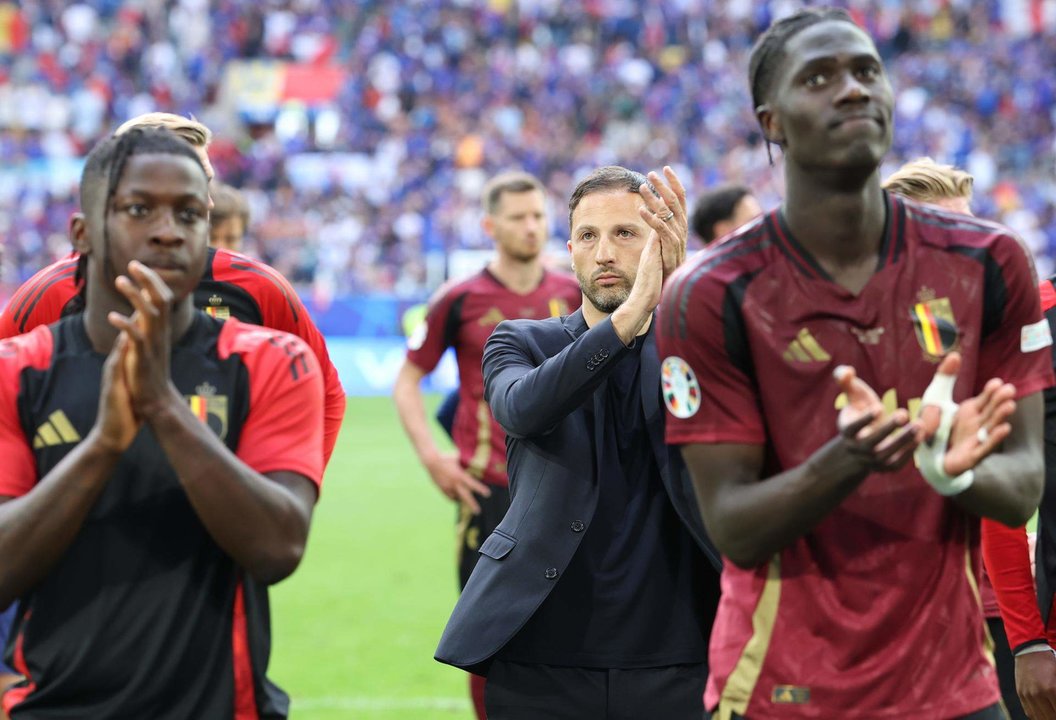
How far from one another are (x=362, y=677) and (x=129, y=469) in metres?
6.06

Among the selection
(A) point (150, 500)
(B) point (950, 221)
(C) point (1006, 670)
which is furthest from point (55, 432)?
(C) point (1006, 670)

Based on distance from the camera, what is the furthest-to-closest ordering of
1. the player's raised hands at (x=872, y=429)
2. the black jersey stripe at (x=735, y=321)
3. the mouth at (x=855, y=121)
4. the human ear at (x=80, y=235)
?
1. the human ear at (x=80, y=235)
2. the black jersey stripe at (x=735, y=321)
3. the mouth at (x=855, y=121)
4. the player's raised hands at (x=872, y=429)

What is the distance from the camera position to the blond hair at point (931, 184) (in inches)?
195

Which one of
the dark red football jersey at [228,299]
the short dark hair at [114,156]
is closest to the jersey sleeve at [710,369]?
the short dark hair at [114,156]

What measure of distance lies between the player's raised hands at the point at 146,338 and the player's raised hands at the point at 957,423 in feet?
4.88

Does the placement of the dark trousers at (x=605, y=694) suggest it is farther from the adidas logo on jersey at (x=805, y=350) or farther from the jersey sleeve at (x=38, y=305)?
the jersey sleeve at (x=38, y=305)

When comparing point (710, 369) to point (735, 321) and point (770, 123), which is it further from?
point (770, 123)

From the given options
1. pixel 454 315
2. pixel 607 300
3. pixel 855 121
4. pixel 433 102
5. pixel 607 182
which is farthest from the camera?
pixel 433 102

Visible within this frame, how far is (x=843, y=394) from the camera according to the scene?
3039mm

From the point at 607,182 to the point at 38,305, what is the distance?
6.17 ft

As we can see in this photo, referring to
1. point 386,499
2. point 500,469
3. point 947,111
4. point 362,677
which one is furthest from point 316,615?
point 947,111

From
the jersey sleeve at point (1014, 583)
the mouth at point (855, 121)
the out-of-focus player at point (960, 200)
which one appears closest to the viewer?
the mouth at point (855, 121)

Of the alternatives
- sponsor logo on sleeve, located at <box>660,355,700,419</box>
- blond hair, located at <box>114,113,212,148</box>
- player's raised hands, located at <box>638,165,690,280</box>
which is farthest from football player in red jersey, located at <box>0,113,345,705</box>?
sponsor logo on sleeve, located at <box>660,355,700,419</box>

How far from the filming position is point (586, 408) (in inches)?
169
